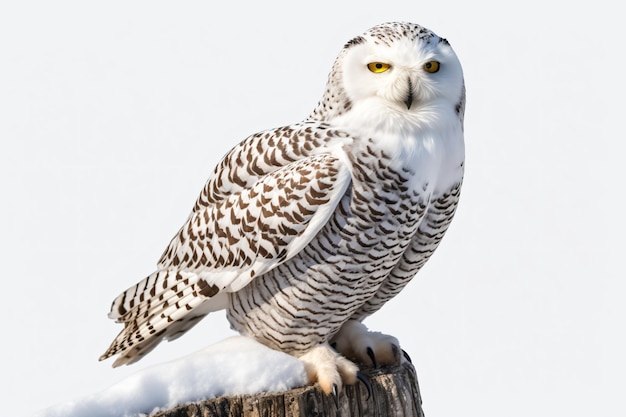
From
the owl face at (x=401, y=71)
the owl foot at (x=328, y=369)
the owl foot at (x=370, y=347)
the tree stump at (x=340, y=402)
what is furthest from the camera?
the owl foot at (x=370, y=347)

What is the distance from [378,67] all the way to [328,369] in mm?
1225

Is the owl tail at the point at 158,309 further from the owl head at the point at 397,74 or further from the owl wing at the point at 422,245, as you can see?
the owl head at the point at 397,74

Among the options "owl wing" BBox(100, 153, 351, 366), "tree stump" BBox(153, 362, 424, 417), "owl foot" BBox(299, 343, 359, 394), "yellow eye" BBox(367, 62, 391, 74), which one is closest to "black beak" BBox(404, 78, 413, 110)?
"yellow eye" BBox(367, 62, 391, 74)

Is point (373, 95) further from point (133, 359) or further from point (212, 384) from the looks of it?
point (133, 359)

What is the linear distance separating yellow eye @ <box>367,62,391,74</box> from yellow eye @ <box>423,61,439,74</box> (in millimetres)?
141

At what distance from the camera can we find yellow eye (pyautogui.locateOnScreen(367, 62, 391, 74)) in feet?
14.0

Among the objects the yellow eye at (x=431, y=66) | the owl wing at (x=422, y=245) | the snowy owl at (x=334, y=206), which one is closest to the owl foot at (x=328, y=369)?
the snowy owl at (x=334, y=206)

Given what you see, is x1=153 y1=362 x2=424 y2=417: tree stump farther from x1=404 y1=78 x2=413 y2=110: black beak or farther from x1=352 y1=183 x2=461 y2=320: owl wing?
x1=404 y1=78 x2=413 y2=110: black beak

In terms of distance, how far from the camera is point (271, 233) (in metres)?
4.33

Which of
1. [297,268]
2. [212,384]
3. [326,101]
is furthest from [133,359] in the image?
[326,101]

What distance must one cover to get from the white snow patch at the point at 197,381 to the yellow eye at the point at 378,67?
1.19 m

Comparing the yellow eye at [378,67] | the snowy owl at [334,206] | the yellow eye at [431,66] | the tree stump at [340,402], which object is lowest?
the tree stump at [340,402]

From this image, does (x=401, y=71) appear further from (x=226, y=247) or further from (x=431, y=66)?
(x=226, y=247)

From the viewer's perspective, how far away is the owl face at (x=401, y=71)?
4215 mm
